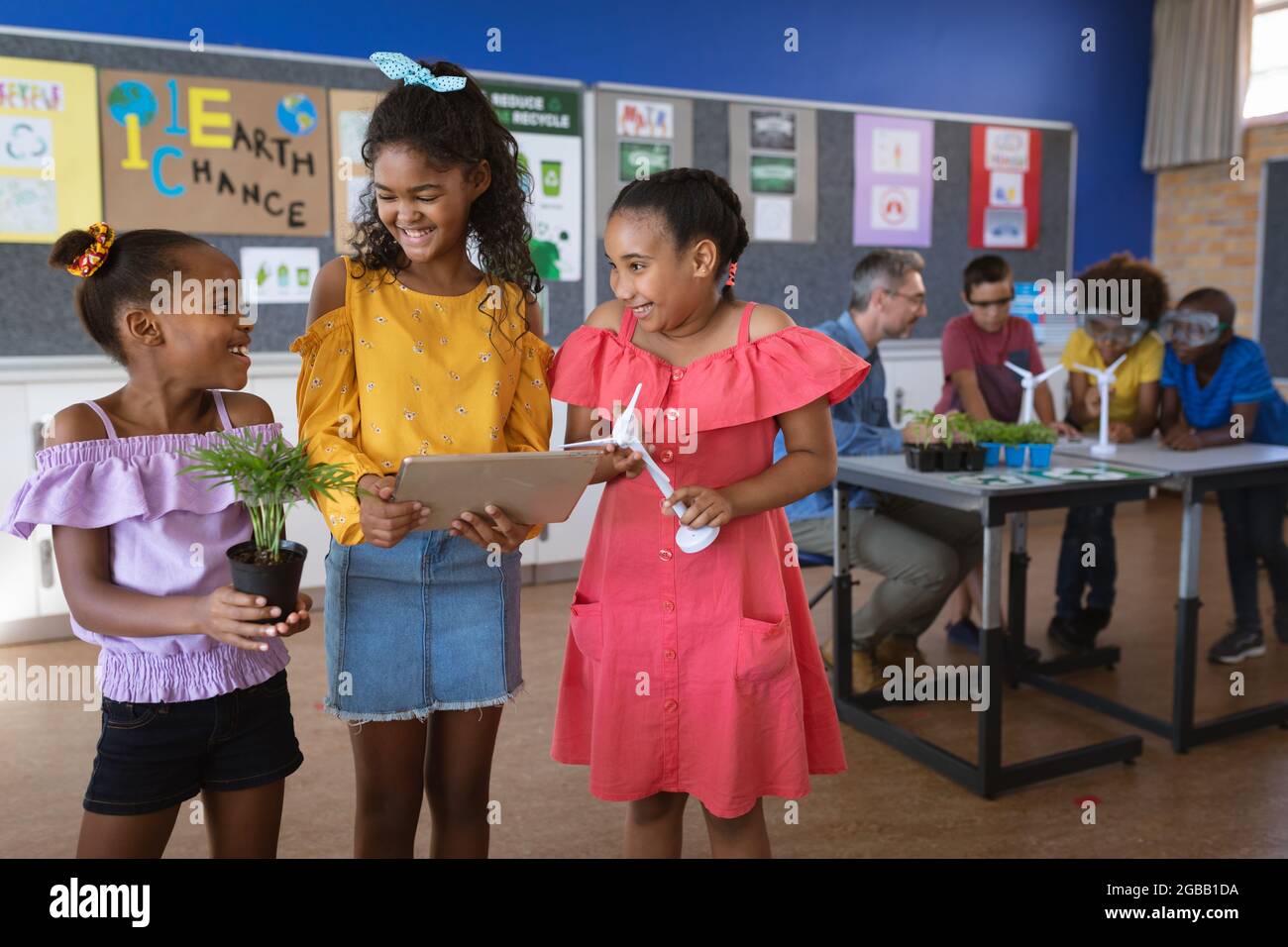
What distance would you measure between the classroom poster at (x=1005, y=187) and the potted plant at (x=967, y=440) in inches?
115

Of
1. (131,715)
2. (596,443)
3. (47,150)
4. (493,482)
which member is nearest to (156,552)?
(131,715)

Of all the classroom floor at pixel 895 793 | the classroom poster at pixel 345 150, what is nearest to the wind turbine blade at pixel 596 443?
the classroom floor at pixel 895 793

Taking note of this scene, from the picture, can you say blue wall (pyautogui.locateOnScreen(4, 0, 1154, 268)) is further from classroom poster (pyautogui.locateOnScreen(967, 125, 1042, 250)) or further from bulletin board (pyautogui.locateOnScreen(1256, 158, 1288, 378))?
bulletin board (pyautogui.locateOnScreen(1256, 158, 1288, 378))

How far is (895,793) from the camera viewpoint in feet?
8.49

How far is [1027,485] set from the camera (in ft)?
8.34

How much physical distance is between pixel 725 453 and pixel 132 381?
77 cm

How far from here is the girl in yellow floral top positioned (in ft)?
4.58

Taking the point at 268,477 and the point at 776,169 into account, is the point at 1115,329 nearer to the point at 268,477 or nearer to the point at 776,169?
the point at 776,169

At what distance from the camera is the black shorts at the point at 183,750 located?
4.31 feet

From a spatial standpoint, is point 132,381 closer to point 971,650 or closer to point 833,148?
point 971,650

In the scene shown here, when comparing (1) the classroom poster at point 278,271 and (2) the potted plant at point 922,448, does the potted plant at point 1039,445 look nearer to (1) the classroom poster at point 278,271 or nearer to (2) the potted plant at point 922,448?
(2) the potted plant at point 922,448

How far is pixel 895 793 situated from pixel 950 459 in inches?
32.2

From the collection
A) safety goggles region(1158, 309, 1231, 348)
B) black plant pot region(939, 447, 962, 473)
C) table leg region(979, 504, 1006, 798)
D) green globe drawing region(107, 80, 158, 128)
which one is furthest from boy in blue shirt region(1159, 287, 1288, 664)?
green globe drawing region(107, 80, 158, 128)

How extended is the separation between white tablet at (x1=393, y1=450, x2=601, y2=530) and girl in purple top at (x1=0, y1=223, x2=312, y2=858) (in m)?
0.19
